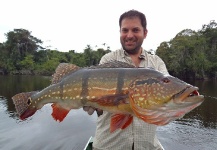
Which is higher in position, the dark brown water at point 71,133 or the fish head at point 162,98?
the fish head at point 162,98

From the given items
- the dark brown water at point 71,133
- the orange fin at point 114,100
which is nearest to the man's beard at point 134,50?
the orange fin at point 114,100

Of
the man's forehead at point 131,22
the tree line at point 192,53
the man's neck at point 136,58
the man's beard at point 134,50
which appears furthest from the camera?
the tree line at point 192,53

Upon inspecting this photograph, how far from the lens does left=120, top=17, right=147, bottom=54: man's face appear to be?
12.8 ft

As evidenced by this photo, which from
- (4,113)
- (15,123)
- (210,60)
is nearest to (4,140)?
(15,123)

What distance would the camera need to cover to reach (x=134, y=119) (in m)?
3.75

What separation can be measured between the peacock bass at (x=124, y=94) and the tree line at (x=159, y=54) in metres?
58.7

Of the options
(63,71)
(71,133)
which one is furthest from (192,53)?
(63,71)

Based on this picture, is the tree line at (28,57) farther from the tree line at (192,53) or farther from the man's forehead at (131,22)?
the man's forehead at (131,22)

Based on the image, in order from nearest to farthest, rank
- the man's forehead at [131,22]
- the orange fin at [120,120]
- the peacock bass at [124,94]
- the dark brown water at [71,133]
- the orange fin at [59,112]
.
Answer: the peacock bass at [124,94], the orange fin at [120,120], the orange fin at [59,112], the man's forehead at [131,22], the dark brown water at [71,133]

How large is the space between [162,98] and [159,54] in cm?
6407

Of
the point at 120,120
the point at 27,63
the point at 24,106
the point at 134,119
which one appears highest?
the point at 27,63

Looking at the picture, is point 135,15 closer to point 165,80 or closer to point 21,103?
point 165,80

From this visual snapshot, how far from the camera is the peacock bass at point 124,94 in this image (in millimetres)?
2641

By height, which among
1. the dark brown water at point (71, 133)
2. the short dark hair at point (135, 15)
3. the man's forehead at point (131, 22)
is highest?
the short dark hair at point (135, 15)
